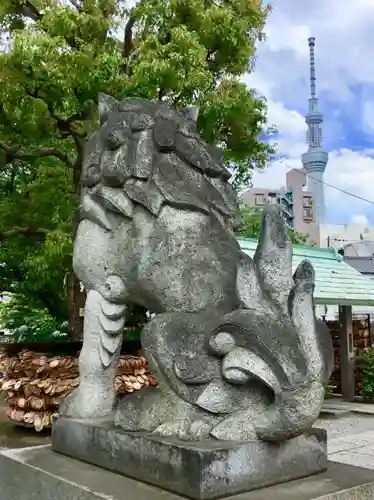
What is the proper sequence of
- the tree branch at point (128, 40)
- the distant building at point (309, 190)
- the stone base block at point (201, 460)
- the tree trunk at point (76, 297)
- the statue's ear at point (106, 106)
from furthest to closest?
1. the distant building at point (309, 190)
2. the tree branch at point (128, 40)
3. the tree trunk at point (76, 297)
4. the statue's ear at point (106, 106)
5. the stone base block at point (201, 460)

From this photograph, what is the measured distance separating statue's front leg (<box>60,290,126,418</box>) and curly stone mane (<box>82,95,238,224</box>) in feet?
1.57

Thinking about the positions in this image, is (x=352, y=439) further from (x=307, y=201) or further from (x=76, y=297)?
(x=307, y=201)

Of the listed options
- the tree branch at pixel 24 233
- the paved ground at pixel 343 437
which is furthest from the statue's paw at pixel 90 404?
the tree branch at pixel 24 233

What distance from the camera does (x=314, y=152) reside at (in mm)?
62375

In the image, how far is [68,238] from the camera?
270 inches

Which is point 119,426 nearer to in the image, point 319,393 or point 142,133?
point 319,393

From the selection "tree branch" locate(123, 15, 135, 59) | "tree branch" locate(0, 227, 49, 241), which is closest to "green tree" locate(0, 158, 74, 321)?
"tree branch" locate(0, 227, 49, 241)

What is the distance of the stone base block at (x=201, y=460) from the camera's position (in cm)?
223

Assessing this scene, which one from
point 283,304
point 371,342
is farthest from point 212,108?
point 371,342

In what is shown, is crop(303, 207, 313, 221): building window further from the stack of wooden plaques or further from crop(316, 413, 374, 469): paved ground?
the stack of wooden plaques

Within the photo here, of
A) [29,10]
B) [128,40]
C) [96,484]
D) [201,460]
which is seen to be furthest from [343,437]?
[29,10]

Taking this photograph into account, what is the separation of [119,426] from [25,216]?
20.8ft

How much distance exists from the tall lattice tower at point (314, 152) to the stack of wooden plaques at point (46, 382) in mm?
44626

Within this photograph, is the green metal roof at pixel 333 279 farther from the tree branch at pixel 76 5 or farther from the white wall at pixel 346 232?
the white wall at pixel 346 232
